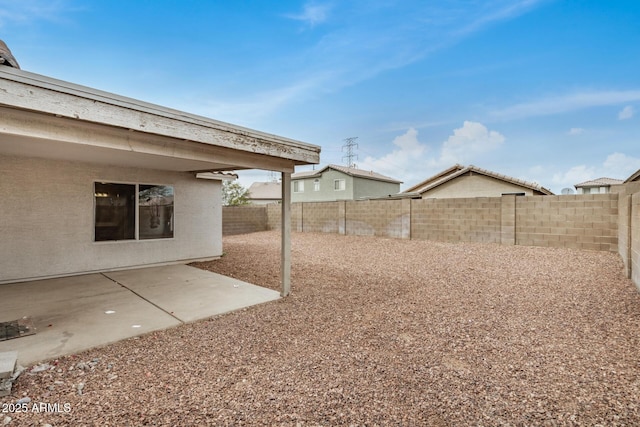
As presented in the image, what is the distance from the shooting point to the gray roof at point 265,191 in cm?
3803

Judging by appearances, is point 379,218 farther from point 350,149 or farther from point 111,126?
point 350,149

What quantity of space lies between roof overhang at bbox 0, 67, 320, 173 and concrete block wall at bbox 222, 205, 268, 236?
11155 millimetres

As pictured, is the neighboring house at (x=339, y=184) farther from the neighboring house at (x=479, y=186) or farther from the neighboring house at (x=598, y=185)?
the neighboring house at (x=598, y=185)

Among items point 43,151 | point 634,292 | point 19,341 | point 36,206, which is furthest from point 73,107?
point 634,292

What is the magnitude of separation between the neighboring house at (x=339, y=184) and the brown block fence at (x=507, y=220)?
414 inches

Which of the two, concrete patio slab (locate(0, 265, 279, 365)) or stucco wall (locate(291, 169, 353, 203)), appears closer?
→ concrete patio slab (locate(0, 265, 279, 365))

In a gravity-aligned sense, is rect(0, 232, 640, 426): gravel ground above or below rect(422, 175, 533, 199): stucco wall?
below

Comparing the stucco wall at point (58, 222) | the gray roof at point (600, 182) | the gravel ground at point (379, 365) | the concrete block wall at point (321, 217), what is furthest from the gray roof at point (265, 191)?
the gravel ground at point (379, 365)

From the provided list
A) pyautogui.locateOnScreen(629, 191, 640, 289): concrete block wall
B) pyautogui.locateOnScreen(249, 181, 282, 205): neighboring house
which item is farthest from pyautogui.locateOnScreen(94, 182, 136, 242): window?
pyautogui.locateOnScreen(249, 181, 282, 205): neighboring house

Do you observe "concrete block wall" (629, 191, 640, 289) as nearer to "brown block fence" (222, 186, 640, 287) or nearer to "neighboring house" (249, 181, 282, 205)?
"brown block fence" (222, 186, 640, 287)

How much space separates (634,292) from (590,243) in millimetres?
4306

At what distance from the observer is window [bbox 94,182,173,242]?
688 centimetres

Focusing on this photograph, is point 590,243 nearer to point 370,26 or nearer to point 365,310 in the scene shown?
point 365,310

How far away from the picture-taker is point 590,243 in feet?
27.5
